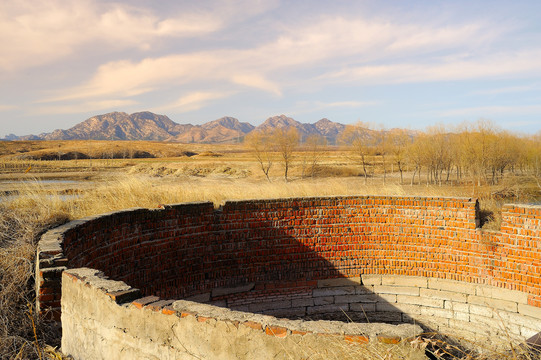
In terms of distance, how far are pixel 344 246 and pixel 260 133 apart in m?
28.7

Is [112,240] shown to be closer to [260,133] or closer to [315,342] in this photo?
[315,342]

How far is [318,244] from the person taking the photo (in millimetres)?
8711

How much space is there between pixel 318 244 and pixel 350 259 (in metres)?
0.85

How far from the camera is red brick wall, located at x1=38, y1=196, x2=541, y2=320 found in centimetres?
720

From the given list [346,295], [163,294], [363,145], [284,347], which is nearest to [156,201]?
[163,294]

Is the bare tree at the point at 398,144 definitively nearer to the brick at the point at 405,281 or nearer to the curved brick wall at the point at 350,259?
the curved brick wall at the point at 350,259

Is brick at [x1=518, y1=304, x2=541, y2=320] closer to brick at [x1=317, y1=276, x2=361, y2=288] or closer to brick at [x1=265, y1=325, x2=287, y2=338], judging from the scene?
brick at [x1=317, y1=276, x2=361, y2=288]

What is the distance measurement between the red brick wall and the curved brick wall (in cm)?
2

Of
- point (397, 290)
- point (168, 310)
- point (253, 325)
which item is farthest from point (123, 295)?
point (397, 290)

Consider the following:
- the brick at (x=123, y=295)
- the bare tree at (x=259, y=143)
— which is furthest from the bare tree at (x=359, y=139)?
the brick at (x=123, y=295)

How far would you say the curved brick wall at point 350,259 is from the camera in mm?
7496

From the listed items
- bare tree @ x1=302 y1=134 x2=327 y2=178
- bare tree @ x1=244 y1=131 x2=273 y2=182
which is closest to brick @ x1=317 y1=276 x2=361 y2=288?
bare tree @ x1=244 y1=131 x2=273 y2=182

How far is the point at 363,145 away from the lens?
3384 cm

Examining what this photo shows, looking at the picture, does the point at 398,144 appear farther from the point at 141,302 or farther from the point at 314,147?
the point at 141,302
